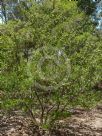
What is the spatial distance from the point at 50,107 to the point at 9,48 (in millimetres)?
2477

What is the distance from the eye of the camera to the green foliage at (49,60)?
930cm

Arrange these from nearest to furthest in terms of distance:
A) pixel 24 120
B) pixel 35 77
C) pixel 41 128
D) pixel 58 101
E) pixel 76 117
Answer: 1. pixel 35 77
2. pixel 58 101
3. pixel 41 128
4. pixel 24 120
5. pixel 76 117

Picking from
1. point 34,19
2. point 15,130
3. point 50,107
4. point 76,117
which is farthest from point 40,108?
point 76,117

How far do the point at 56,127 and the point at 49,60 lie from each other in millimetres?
3231

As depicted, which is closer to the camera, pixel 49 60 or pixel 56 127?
pixel 49 60

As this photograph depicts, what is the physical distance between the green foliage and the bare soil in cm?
111

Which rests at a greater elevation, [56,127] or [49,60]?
[49,60]

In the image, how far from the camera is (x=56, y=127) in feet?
38.3

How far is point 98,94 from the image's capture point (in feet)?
33.6

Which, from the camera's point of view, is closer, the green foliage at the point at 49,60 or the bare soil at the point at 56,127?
the green foliage at the point at 49,60

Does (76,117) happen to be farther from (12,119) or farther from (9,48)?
(9,48)

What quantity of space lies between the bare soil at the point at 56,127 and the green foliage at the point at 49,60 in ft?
3.64

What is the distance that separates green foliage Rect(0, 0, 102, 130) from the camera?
9297 millimetres

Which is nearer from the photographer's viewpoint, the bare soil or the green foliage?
the green foliage
